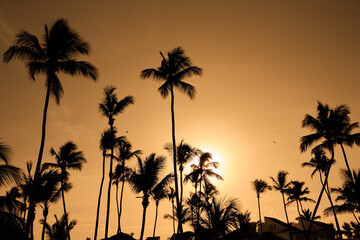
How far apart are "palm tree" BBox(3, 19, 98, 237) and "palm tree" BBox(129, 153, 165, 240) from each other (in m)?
9.20

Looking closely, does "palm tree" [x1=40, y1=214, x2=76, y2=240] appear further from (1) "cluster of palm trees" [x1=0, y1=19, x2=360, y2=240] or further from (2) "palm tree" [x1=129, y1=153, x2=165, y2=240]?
(2) "palm tree" [x1=129, y1=153, x2=165, y2=240]

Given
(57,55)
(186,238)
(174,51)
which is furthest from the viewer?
(174,51)

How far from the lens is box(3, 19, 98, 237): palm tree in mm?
13940

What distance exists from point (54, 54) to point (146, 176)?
1310cm

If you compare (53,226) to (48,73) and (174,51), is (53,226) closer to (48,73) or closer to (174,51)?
(48,73)

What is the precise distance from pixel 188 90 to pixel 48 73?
11.0 meters

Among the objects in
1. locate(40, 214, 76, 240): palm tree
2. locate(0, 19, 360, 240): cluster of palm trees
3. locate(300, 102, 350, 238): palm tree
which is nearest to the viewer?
locate(0, 19, 360, 240): cluster of palm trees

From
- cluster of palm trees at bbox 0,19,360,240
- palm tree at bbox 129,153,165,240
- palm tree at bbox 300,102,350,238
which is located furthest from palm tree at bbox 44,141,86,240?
palm tree at bbox 300,102,350,238

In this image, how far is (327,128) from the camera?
24.6 metres

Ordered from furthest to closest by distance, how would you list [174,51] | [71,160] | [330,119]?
[71,160] → [330,119] → [174,51]

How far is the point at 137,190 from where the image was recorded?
21.9 meters

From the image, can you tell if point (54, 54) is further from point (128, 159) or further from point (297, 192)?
point (297, 192)

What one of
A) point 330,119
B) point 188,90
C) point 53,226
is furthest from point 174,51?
point 53,226

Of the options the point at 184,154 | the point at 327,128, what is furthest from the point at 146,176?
the point at 327,128
